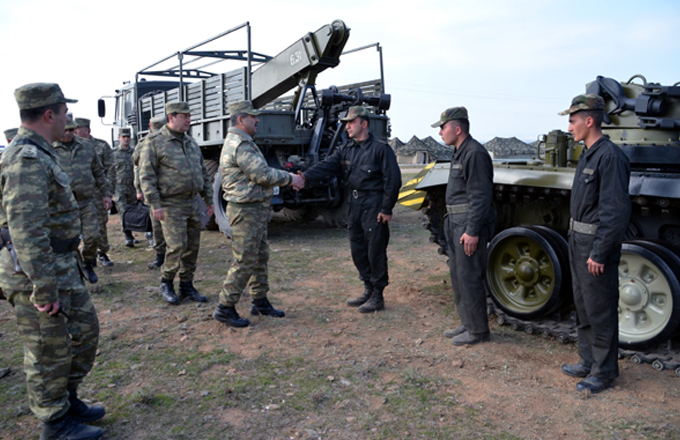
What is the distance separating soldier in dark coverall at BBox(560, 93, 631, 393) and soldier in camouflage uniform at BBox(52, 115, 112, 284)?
16.8 feet

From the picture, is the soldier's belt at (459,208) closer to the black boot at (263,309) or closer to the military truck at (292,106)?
the black boot at (263,309)

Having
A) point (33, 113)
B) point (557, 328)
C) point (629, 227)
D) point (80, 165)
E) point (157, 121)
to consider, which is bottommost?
point (557, 328)

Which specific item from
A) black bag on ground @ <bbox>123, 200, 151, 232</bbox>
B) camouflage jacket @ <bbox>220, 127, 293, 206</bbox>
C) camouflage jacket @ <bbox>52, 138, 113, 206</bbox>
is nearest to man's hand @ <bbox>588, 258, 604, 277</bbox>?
camouflage jacket @ <bbox>220, 127, 293, 206</bbox>

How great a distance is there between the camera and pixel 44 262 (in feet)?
8.79

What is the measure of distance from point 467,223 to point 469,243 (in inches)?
6.5

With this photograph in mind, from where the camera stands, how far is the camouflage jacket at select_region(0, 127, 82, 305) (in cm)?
264

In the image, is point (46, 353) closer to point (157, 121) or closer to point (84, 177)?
point (84, 177)

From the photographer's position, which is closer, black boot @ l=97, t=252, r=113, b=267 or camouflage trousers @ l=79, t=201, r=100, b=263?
camouflage trousers @ l=79, t=201, r=100, b=263

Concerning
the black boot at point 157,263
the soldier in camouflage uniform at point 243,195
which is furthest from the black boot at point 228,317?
the black boot at point 157,263

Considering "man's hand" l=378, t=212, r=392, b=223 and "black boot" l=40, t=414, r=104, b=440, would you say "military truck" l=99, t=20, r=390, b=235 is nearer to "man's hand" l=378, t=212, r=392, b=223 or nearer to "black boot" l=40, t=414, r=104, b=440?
"man's hand" l=378, t=212, r=392, b=223

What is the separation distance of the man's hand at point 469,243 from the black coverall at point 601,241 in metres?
0.79

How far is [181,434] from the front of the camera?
3.07m

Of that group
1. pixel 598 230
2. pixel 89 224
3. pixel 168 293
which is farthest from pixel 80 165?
pixel 598 230

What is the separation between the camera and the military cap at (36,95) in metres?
2.74
